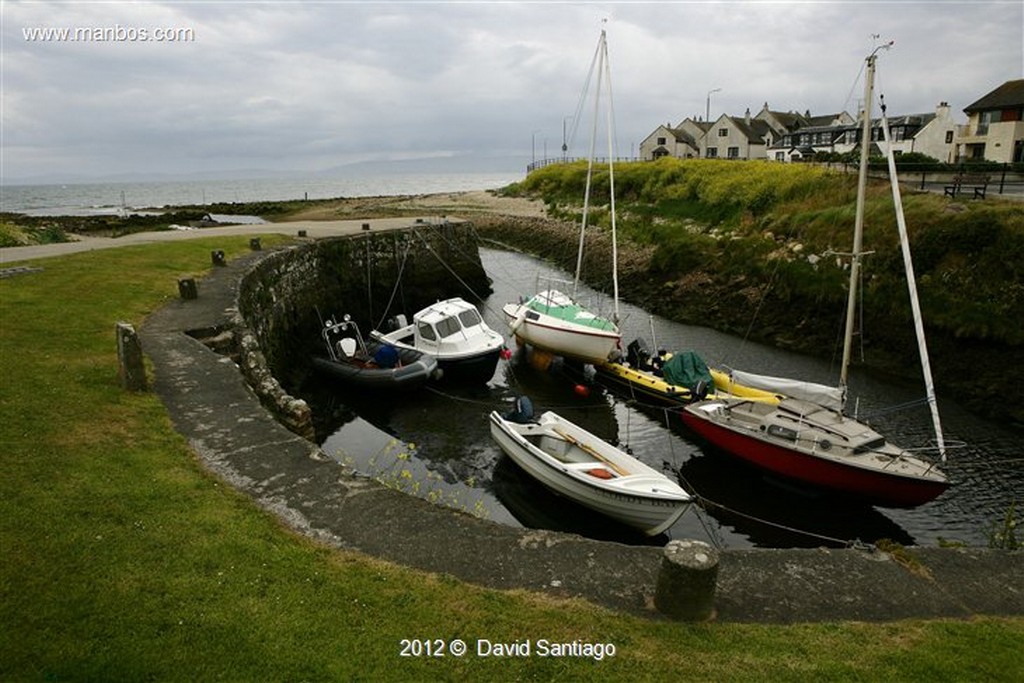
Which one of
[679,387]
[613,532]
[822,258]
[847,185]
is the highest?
[847,185]

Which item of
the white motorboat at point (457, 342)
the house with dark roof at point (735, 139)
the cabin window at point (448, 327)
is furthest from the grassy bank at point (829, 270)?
the house with dark roof at point (735, 139)

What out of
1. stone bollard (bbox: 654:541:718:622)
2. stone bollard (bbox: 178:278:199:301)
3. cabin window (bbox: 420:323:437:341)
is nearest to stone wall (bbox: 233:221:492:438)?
stone bollard (bbox: 178:278:199:301)

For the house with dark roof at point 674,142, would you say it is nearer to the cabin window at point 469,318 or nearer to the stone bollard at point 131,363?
the cabin window at point 469,318

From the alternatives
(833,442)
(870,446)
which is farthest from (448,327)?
(870,446)

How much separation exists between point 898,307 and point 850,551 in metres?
20.2

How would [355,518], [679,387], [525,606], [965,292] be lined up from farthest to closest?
[965,292], [679,387], [355,518], [525,606]

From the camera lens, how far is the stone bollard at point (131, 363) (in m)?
10.0

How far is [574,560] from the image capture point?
285 inches

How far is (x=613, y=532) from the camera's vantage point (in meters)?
13.1

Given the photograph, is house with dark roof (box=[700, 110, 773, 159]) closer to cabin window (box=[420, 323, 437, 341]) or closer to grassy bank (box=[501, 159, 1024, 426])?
grassy bank (box=[501, 159, 1024, 426])

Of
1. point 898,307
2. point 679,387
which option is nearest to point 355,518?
Result: point 679,387

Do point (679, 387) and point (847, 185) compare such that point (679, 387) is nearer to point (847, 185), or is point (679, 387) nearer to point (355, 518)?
point (355, 518)

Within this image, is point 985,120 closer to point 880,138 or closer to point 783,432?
point 880,138

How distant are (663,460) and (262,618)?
13053 mm
